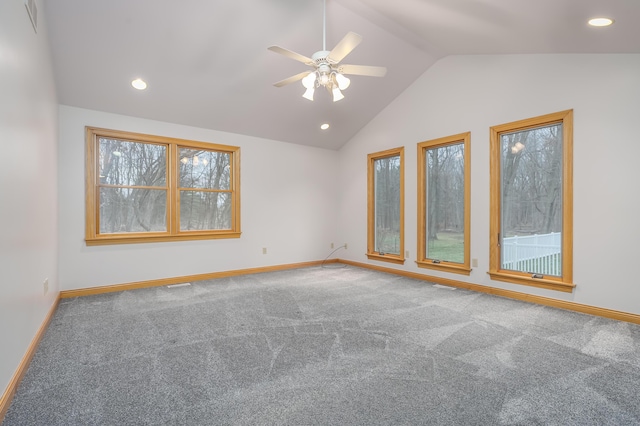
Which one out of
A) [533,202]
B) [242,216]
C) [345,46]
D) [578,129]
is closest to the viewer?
[345,46]

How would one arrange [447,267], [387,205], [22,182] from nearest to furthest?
1. [22,182]
2. [447,267]
3. [387,205]

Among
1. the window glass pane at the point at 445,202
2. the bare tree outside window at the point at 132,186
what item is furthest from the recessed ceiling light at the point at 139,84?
the window glass pane at the point at 445,202

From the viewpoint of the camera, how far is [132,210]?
4.46 m

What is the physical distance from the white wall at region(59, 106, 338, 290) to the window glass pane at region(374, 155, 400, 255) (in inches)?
43.7

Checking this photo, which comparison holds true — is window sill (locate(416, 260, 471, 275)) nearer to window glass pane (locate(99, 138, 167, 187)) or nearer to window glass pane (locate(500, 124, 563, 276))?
window glass pane (locate(500, 124, 563, 276))

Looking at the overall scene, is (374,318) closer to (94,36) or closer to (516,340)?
(516,340)

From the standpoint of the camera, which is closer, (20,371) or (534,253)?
(20,371)

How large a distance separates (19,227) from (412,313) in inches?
133

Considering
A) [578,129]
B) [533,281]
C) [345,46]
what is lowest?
[533,281]

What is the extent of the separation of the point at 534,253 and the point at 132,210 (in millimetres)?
5386

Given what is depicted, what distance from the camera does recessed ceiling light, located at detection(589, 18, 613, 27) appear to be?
2607 mm

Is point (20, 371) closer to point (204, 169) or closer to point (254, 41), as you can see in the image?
point (204, 169)

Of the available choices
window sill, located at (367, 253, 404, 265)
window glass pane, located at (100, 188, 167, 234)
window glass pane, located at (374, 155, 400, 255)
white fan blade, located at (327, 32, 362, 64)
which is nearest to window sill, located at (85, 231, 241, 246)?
window glass pane, located at (100, 188, 167, 234)

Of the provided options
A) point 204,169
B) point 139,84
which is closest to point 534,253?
point 204,169
